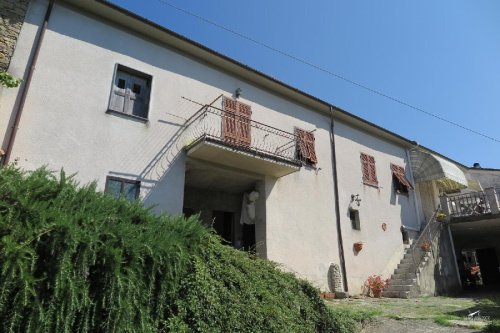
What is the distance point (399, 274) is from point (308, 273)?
5265mm

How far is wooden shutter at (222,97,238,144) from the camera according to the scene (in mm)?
11419

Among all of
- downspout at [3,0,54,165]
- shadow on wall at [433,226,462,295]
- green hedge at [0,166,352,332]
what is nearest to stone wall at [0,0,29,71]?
downspout at [3,0,54,165]

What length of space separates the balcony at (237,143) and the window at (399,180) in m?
7.07

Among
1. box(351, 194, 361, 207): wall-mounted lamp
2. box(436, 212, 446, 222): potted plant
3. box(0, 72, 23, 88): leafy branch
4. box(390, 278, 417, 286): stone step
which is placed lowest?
box(390, 278, 417, 286): stone step

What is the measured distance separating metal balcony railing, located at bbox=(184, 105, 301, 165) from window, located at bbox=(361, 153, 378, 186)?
4.48m

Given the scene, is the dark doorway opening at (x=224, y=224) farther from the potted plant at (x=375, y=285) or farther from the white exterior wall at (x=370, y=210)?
the potted plant at (x=375, y=285)

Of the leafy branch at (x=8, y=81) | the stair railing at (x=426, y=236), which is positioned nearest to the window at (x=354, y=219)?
the stair railing at (x=426, y=236)

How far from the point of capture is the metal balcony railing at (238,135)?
Answer: 10.6 metres

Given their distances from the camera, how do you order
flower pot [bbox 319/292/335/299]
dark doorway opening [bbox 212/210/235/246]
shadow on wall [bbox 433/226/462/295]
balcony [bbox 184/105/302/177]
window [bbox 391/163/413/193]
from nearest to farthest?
1. balcony [bbox 184/105/302/177]
2. flower pot [bbox 319/292/335/299]
3. dark doorway opening [bbox 212/210/235/246]
4. shadow on wall [bbox 433/226/462/295]
5. window [bbox 391/163/413/193]

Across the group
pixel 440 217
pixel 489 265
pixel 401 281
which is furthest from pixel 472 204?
pixel 489 265

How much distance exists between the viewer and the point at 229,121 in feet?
38.4

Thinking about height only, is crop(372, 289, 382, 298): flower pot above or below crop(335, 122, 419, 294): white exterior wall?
below

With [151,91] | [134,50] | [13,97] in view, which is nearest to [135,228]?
[13,97]

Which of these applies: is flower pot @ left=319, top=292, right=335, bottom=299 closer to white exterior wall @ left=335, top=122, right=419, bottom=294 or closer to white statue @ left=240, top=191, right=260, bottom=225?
white exterior wall @ left=335, top=122, right=419, bottom=294
